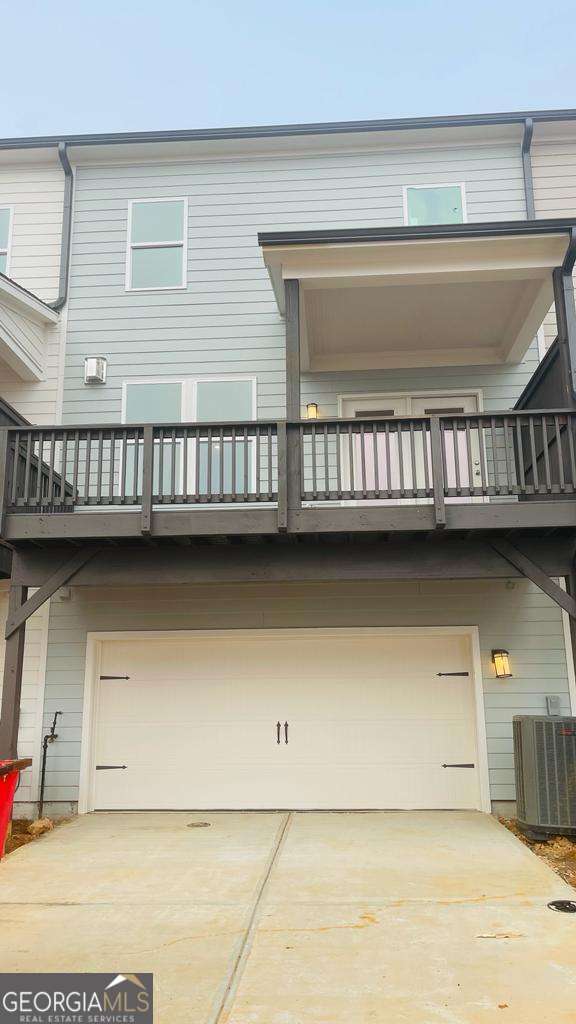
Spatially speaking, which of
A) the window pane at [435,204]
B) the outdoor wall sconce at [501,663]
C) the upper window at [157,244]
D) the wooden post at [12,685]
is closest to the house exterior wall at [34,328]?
the upper window at [157,244]

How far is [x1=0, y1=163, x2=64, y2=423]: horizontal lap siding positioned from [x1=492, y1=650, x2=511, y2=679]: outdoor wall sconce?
5.51 metres

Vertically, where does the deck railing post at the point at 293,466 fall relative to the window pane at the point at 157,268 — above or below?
below

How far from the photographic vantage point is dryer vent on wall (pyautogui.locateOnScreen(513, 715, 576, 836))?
6.05 m

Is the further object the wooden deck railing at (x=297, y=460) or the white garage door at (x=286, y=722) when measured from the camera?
the white garage door at (x=286, y=722)

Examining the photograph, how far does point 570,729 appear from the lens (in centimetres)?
616

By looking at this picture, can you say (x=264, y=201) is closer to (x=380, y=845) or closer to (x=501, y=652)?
(x=501, y=652)

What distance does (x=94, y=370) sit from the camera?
8.34 m

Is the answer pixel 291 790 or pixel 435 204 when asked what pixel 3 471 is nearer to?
pixel 291 790

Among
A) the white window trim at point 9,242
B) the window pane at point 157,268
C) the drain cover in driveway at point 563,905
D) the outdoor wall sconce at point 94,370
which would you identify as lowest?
the drain cover in driveway at point 563,905

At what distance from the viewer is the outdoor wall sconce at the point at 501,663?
732cm

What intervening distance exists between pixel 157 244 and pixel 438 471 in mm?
4947

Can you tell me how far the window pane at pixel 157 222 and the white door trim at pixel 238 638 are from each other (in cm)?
474

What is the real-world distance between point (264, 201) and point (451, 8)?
20.2m

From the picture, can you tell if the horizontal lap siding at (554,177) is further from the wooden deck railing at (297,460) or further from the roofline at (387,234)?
the wooden deck railing at (297,460)
